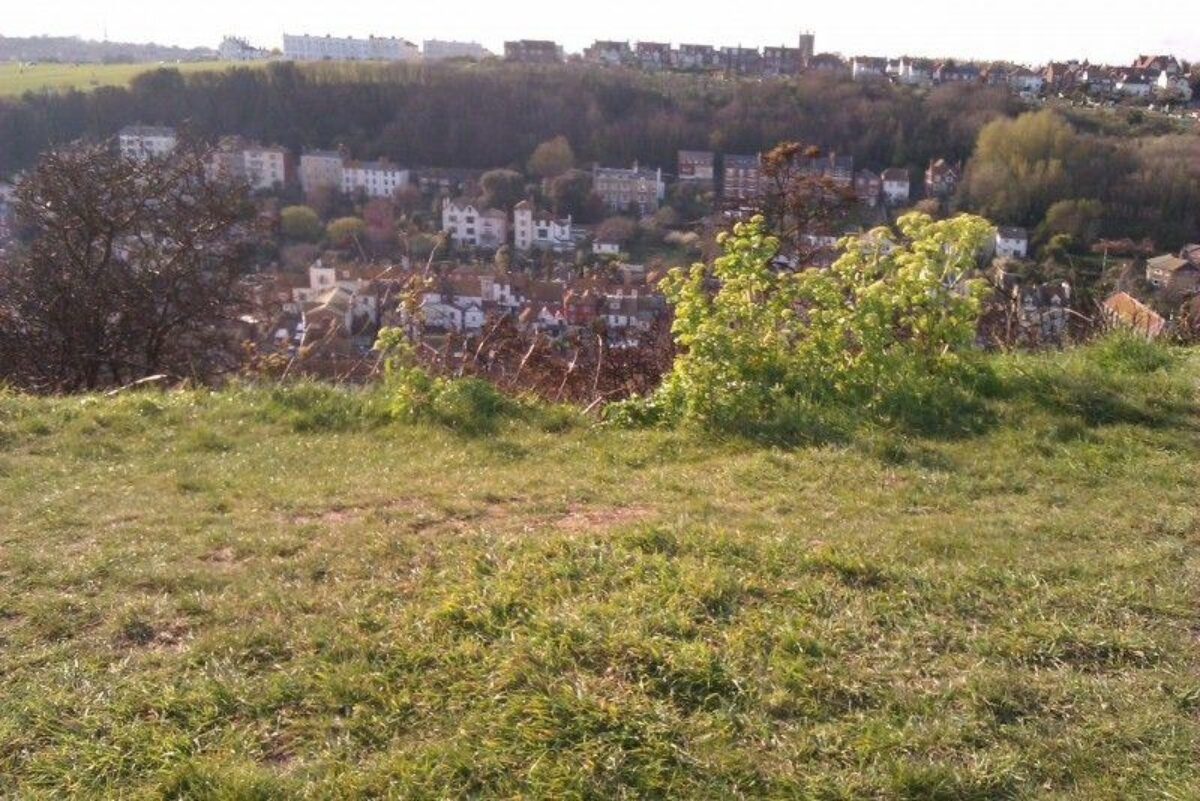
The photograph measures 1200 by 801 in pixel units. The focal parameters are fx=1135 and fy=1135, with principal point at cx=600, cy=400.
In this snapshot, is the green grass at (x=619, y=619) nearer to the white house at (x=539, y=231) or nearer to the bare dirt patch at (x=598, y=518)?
the bare dirt patch at (x=598, y=518)

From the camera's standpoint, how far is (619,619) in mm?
3158

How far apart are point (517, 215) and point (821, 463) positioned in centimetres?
1915

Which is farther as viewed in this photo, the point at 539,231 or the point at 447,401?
the point at 539,231

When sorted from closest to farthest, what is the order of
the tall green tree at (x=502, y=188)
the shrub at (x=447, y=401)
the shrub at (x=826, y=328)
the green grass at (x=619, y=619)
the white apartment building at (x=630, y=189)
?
the green grass at (x=619, y=619), the shrub at (x=826, y=328), the shrub at (x=447, y=401), the tall green tree at (x=502, y=188), the white apartment building at (x=630, y=189)

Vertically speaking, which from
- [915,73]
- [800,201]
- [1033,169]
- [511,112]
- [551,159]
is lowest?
[551,159]

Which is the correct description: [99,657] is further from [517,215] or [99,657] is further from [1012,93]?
[1012,93]

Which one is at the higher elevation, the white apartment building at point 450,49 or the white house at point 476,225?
the white apartment building at point 450,49

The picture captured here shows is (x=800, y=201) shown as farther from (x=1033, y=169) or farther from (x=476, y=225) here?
(x=476, y=225)

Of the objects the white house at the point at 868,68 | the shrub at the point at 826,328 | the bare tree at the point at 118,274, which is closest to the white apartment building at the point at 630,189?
the white house at the point at 868,68

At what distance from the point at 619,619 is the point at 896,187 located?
72.4ft

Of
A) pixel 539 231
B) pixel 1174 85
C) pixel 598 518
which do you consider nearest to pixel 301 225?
pixel 539 231

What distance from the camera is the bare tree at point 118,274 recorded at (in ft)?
29.6

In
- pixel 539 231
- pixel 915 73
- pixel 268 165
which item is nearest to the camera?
pixel 539 231

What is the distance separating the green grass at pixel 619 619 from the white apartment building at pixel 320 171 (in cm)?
2454
